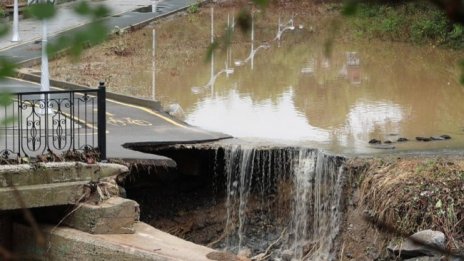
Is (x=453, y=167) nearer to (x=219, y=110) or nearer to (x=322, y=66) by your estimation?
(x=219, y=110)

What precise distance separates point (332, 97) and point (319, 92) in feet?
2.79

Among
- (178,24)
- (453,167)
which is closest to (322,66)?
(178,24)

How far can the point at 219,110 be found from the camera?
1870 cm

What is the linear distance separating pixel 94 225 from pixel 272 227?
4.44m

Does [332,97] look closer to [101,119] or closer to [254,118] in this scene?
[254,118]

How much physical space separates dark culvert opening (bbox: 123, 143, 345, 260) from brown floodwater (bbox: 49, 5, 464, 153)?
901 millimetres

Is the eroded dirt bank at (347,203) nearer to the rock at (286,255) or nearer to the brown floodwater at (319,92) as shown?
the rock at (286,255)

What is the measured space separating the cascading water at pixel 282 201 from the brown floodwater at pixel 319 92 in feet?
2.67

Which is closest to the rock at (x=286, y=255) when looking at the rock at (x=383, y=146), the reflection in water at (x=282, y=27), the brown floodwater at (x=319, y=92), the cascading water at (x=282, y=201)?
the cascading water at (x=282, y=201)

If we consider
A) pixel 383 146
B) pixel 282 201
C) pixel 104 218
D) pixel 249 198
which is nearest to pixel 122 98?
pixel 249 198

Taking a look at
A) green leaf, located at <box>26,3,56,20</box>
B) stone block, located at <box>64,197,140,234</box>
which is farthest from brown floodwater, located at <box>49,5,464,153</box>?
green leaf, located at <box>26,3,56,20</box>

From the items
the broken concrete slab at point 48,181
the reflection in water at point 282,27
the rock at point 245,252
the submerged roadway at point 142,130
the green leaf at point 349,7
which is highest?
the reflection in water at point 282,27

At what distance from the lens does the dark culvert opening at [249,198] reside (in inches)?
538

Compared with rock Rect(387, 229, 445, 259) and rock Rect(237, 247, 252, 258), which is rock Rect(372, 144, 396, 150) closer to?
rock Rect(237, 247, 252, 258)
